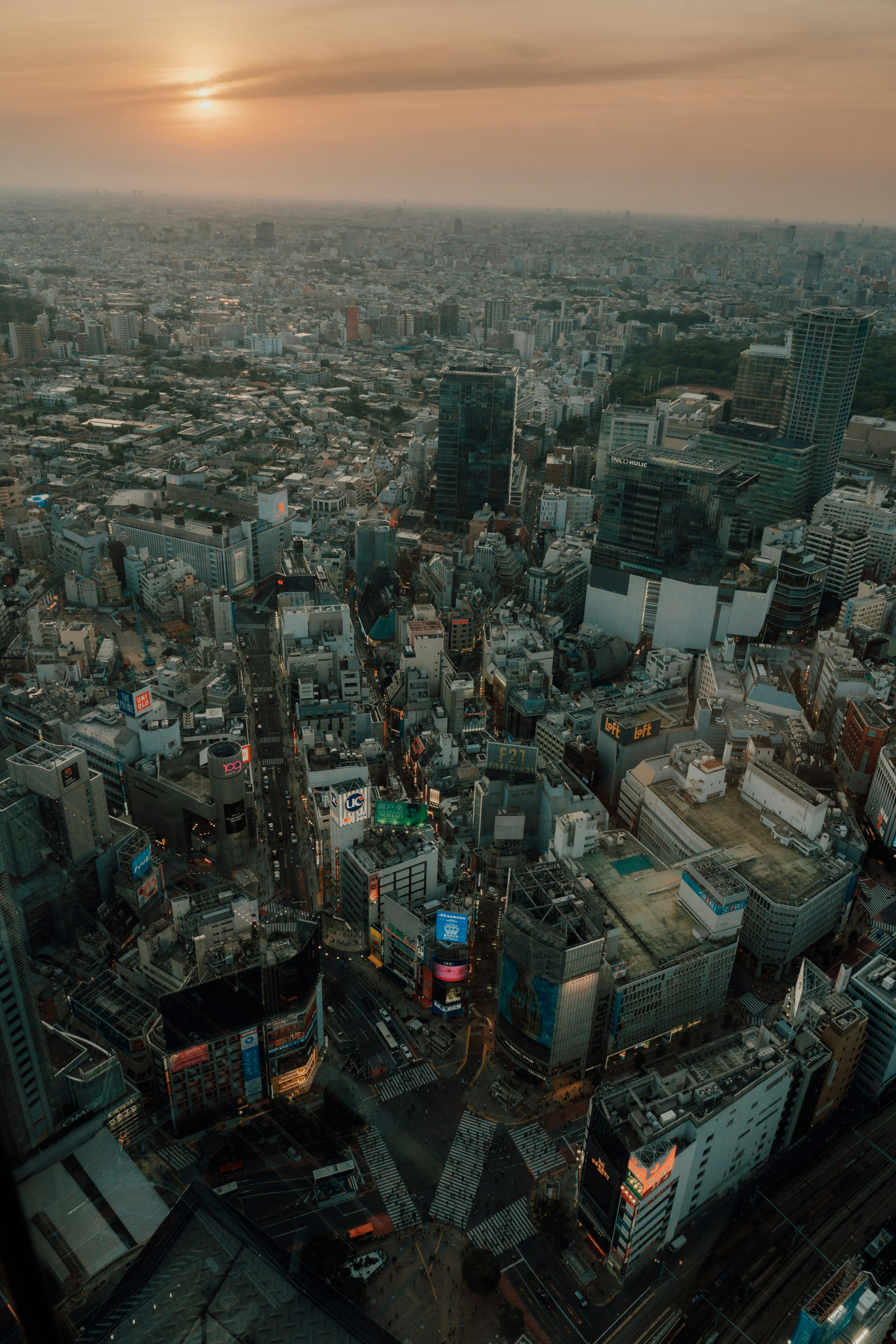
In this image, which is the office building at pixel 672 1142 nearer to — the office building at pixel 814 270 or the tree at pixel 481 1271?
the tree at pixel 481 1271

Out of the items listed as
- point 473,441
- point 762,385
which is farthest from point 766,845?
point 762,385

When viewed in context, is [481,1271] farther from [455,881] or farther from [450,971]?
[455,881]

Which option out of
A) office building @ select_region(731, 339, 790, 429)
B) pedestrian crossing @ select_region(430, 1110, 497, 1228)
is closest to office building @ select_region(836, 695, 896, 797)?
pedestrian crossing @ select_region(430, 1110, 497, 1228)

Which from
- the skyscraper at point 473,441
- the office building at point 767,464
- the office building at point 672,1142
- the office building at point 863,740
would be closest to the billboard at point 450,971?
the office building at point 672,1142

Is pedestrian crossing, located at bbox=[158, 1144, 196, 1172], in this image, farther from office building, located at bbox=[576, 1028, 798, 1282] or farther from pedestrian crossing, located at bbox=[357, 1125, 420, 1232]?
office building, located at bbox=[576, 1028, 798, 1282]

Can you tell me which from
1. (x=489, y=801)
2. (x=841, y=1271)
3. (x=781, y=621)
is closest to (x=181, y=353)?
(x=781, y=621)

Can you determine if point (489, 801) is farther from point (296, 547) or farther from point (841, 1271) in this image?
point (296, 547)

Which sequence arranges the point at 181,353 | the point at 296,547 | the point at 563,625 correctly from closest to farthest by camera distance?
1. the point at 563,625
2. the point at 296,547
3. the point at 181,353
